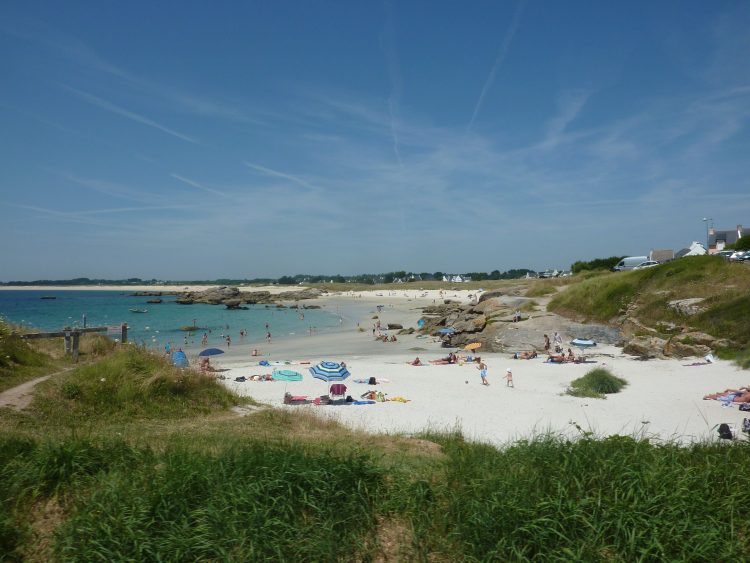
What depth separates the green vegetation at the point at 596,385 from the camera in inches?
688

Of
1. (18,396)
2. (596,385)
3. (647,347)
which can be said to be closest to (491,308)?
(647,347)

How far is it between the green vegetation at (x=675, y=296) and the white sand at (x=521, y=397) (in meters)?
4.63

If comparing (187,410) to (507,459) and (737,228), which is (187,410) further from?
(737,228)

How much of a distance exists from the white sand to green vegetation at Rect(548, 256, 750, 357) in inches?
182

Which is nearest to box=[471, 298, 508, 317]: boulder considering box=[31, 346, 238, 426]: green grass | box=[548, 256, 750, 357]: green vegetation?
box=[548, 256, 750, 357]: green vegetation

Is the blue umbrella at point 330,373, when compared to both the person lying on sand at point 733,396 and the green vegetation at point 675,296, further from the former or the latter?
the green vegetation at point 675,296

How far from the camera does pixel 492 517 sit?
14.7 feet

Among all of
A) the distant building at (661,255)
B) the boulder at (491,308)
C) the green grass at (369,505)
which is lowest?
the boulder at (491,308)

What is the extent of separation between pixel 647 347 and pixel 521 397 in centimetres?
1242

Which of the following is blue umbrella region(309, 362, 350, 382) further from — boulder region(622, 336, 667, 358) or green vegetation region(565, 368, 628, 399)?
boulder region(622, 336, 667, 358)

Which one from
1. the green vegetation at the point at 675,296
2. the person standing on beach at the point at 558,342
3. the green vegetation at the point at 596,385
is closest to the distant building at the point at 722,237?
the green vegetation at the point at 675,296

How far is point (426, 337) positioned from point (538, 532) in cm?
3736

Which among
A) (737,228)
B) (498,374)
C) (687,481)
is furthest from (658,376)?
(737,228)

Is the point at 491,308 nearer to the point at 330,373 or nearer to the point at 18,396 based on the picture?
the point at 330,373
